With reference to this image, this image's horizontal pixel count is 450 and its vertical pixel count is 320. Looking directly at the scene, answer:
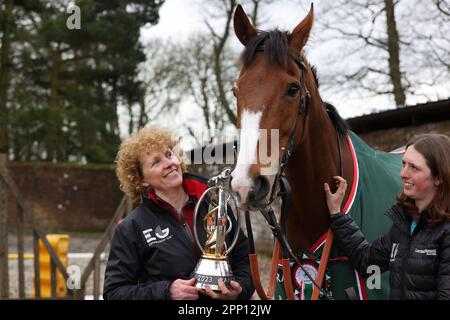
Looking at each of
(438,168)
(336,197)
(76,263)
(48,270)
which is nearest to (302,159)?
(336,197)

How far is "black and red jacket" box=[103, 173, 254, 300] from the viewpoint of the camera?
7.62 ft

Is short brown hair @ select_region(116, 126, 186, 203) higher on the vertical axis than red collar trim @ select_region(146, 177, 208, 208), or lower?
higher

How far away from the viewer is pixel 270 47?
2324 millimetres

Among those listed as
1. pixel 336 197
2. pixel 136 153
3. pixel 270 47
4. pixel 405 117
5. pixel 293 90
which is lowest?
pixel 336 197

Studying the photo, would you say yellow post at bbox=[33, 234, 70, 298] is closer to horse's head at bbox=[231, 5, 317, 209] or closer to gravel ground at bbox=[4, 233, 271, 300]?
gravel ground at bbox=[4, 233, 271, 300]

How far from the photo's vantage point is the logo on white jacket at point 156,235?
2.37 meters

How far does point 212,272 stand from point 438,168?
105cm

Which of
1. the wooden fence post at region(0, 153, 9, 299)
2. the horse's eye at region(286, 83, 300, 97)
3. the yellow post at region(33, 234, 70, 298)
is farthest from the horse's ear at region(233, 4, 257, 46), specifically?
the yellow post at region(33, 234, 70, 298)

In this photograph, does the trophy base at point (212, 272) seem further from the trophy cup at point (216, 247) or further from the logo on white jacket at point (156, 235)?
the logo on white jacket at point (156, 235)

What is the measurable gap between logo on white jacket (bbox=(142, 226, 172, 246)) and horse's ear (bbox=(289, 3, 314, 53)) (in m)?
1.08

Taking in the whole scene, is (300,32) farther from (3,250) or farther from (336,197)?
(3,250)

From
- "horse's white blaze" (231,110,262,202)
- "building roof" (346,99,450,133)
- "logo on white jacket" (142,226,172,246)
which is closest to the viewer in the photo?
"horse's white blaze" (231,110,262,202)

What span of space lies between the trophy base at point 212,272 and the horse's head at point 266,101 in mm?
304
